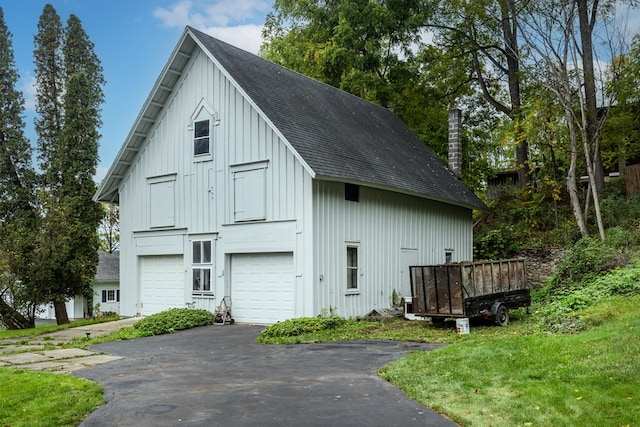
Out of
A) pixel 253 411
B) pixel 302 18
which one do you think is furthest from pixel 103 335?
pixel 302 18

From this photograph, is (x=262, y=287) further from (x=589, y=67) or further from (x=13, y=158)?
(x=13, y=158)

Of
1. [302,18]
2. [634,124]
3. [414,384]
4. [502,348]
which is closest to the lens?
[414,384]

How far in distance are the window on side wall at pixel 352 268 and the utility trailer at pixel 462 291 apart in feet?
7.83

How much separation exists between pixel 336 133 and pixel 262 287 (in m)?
5.43

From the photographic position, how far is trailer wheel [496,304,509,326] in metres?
15.7

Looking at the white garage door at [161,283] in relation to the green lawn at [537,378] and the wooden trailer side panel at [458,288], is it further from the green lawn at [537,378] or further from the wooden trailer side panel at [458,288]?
the green lawn at [537,378]

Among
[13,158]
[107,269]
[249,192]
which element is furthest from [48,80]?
[249,192]

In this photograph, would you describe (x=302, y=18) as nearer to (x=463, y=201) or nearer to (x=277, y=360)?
(x=463, y=201)

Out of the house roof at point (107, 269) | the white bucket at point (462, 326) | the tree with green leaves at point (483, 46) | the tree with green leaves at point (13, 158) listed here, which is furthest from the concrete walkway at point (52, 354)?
the house roof at point (107, 269)

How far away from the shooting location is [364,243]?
18.7 meters

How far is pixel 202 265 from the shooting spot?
1916 centimetres

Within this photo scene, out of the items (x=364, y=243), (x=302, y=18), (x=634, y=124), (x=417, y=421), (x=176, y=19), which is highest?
(x=302, y=18)

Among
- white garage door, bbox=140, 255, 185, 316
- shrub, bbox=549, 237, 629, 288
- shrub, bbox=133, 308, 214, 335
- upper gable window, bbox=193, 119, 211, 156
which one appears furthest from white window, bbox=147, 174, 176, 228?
shrub, bbox=549, 237, 629, 288

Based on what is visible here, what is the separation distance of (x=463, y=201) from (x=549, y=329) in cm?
1154
